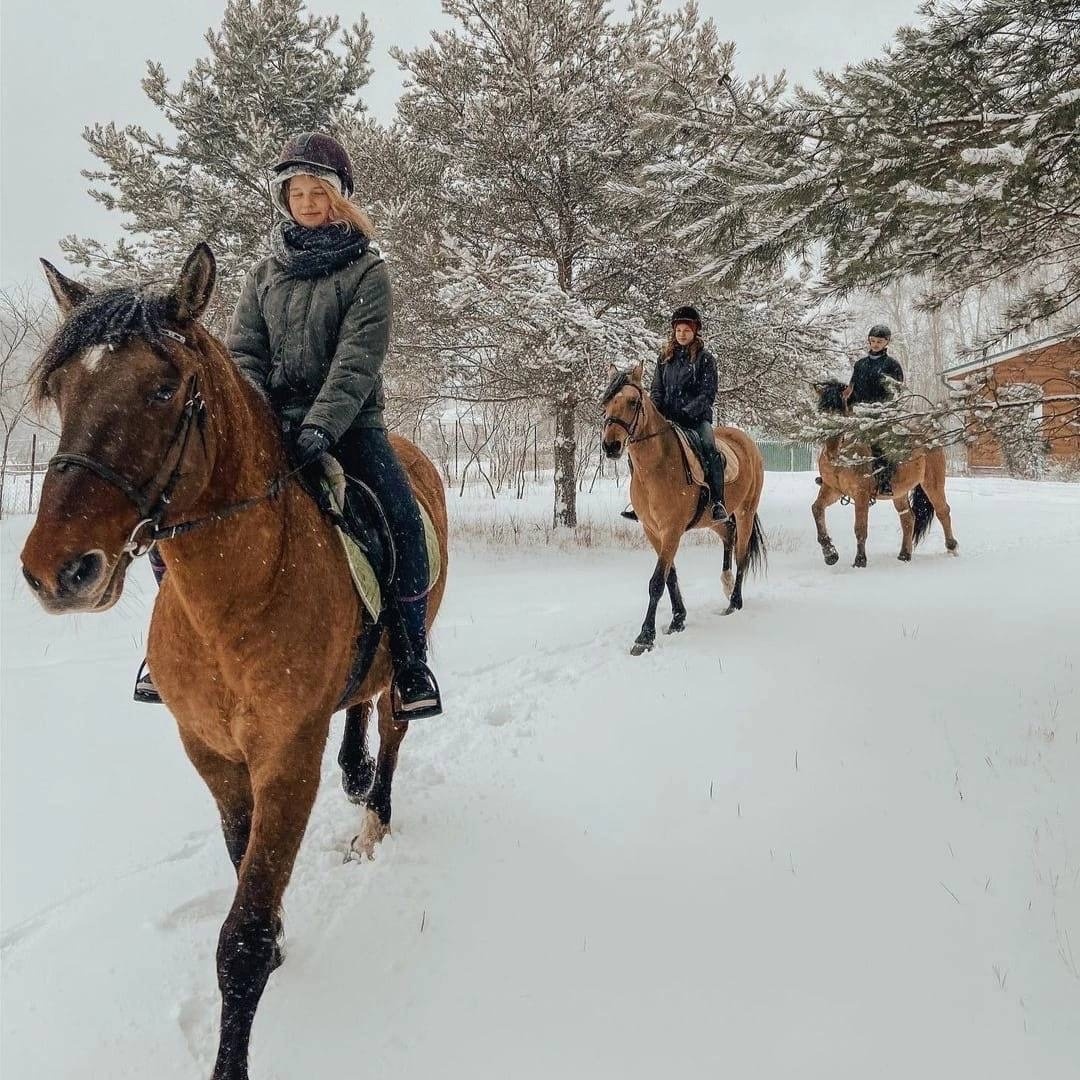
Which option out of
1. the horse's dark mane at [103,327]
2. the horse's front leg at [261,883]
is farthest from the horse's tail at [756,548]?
the horse's dark mane at [103,327]

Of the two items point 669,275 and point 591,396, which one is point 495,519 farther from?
point 669,275

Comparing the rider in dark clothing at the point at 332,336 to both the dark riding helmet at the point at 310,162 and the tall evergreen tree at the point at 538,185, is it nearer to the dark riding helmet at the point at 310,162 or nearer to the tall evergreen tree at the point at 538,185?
the dark riding helmet at the point at 310,162

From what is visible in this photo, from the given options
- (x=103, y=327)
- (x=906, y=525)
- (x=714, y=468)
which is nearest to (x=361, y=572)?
(x=103, y=327)

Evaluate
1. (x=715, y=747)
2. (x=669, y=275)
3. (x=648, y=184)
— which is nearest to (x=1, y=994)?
(x=715, y=747)

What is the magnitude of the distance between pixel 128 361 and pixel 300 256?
1.13 m

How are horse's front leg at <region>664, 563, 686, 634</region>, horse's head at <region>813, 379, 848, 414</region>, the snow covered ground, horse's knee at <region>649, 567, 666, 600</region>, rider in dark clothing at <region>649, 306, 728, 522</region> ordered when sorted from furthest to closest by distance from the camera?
horse's head at <region>813, 379, 848, 414</region> < rider in dark clothing at <region>649, 306, 728, 522</region> < horse's front leg at <region>664, 563, 686, 634</region> < horse's knee at <region>649, 567, 666, 600</region> < the snow covered ground

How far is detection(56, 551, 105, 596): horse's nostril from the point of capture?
4.53 feet

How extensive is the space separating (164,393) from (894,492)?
10.1 metres

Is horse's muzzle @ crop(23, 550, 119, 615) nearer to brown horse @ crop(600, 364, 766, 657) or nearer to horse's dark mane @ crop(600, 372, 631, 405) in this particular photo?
brown horse @ crop(600, 364, 766, 657)

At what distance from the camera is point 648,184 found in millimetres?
5137

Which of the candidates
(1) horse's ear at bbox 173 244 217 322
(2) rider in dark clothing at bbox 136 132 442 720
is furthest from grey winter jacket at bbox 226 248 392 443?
(1) horse's ear at bbox 173 244 217 322

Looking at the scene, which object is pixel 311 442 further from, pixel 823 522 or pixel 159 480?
pixel 823 522

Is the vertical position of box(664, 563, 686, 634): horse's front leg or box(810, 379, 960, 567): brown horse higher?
box(810, 379, 960, 567): brown horse

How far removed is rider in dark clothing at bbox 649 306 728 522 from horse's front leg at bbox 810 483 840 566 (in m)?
3.64
